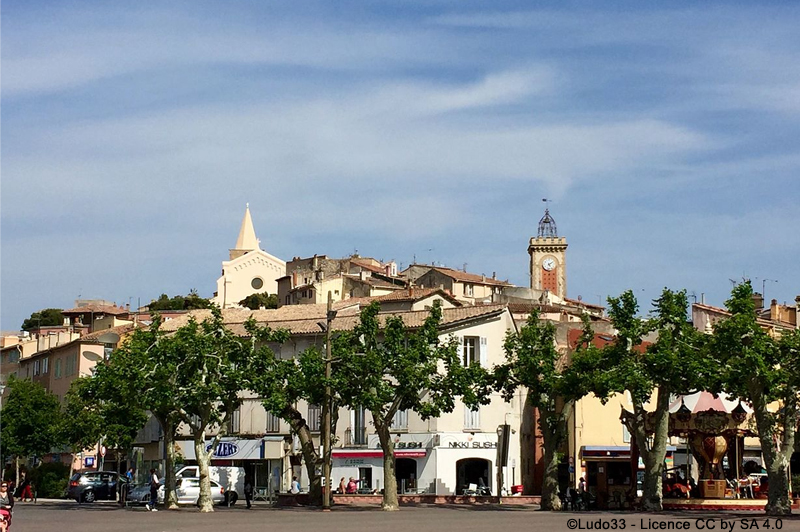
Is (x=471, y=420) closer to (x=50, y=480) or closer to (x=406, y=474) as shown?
(x=406, y=474)

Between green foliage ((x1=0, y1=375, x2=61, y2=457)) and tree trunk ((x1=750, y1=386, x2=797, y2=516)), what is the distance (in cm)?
4593

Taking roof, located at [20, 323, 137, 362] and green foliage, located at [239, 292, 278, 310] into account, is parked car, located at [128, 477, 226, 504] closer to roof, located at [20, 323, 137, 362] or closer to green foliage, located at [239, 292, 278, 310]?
roof, located at [20, 323, 137, 362]

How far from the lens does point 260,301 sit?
129375 mm

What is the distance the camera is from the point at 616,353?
4447 cm

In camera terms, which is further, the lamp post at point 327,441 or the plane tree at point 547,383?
the lamp post at point 327,441

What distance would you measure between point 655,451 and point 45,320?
4109 inches

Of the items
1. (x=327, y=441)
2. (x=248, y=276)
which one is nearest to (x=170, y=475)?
(x=327, y=441)

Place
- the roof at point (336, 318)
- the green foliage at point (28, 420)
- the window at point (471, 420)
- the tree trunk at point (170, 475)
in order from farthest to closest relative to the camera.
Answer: the green foliage at point (28, 420) < the roof at point (336, 318) < the window at point (471, 420) < the tree trunk at point (170, 475)

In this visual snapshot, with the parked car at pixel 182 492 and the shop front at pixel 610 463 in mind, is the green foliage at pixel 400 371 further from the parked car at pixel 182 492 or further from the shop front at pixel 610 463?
the shop front at pixel 610 463

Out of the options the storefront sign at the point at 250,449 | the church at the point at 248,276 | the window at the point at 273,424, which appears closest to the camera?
the storefront sign at the point at 250,449

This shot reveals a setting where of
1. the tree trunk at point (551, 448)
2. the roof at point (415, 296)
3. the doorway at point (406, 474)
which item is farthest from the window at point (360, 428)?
the roof at point (415, 296)

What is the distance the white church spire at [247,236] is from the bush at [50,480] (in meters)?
92.8

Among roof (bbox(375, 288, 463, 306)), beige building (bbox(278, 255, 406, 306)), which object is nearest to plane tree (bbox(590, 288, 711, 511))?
roof (bbox(375, 288, 463, 306))

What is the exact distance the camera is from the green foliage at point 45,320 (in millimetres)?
135375
